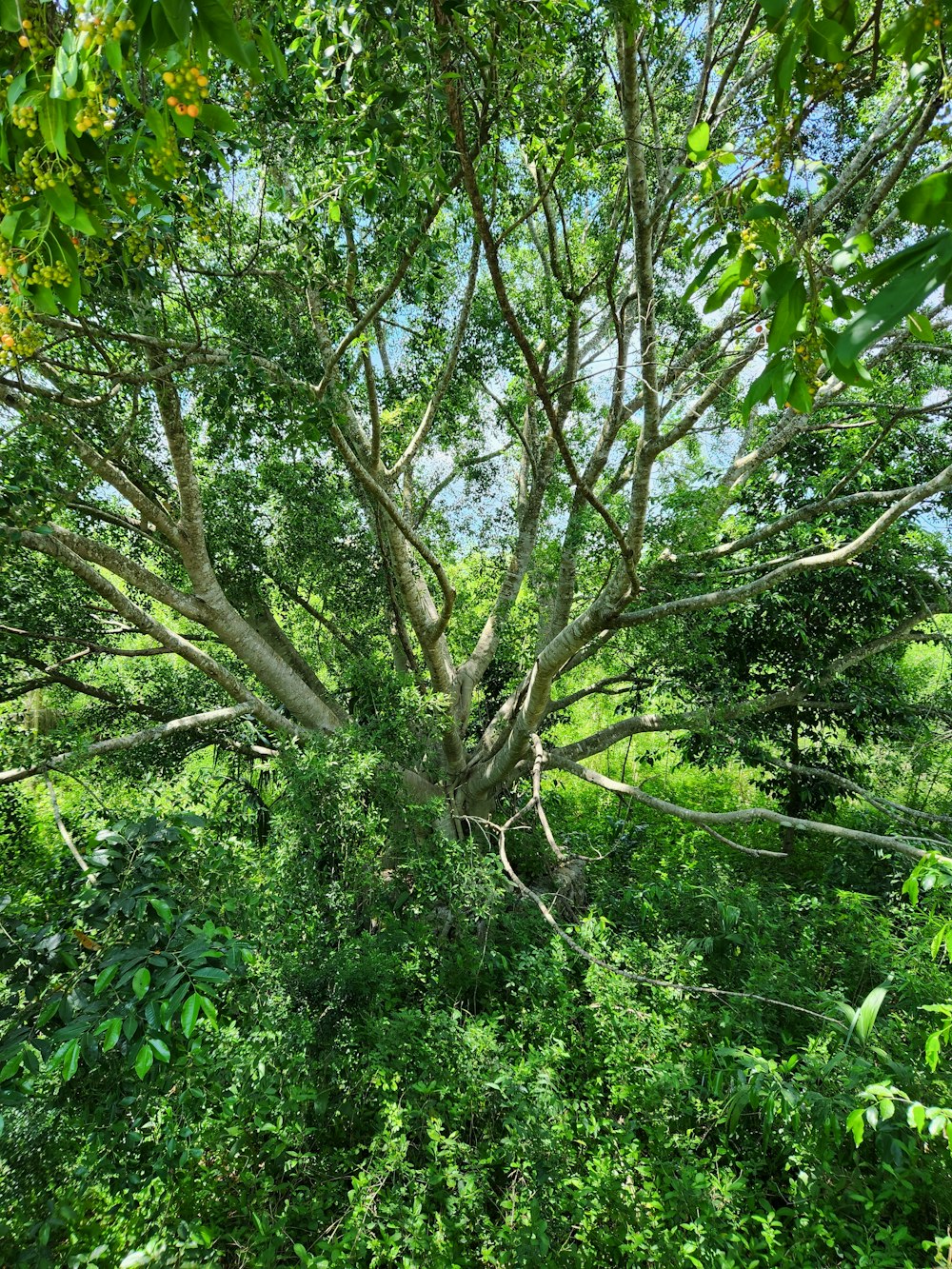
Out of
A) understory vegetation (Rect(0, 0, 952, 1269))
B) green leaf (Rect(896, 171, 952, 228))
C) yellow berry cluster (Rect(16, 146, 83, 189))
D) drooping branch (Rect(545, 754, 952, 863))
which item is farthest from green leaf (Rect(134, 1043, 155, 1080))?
drooping branch (Rect(545, 754, 952, 863))

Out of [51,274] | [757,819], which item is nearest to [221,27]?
[51,274]

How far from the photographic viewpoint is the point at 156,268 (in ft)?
9.39

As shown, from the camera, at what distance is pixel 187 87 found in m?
0.82

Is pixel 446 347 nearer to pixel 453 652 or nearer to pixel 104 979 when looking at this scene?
pixel 453 652

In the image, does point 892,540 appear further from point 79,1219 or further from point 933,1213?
point 79,1219

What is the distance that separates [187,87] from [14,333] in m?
0.58

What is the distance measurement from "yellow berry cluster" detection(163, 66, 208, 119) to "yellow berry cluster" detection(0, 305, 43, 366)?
427 millimetres

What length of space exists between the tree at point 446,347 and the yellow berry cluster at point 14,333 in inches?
0.5

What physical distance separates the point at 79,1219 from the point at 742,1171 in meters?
2.37

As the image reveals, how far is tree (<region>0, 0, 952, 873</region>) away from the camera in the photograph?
2.93 feet

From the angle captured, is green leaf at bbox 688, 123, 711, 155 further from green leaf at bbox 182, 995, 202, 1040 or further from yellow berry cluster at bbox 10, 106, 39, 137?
green leaf at bbox 182, 995, 202, 1040

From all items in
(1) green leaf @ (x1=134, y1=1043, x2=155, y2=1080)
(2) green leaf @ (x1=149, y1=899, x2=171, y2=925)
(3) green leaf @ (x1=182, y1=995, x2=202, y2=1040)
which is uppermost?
(2) green leaf @ (x1=149, y1=899, x2=171, y2=925)

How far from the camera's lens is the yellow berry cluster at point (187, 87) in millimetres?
794

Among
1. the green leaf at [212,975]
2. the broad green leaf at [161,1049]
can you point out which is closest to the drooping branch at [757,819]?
the green leaf at [212,975]
